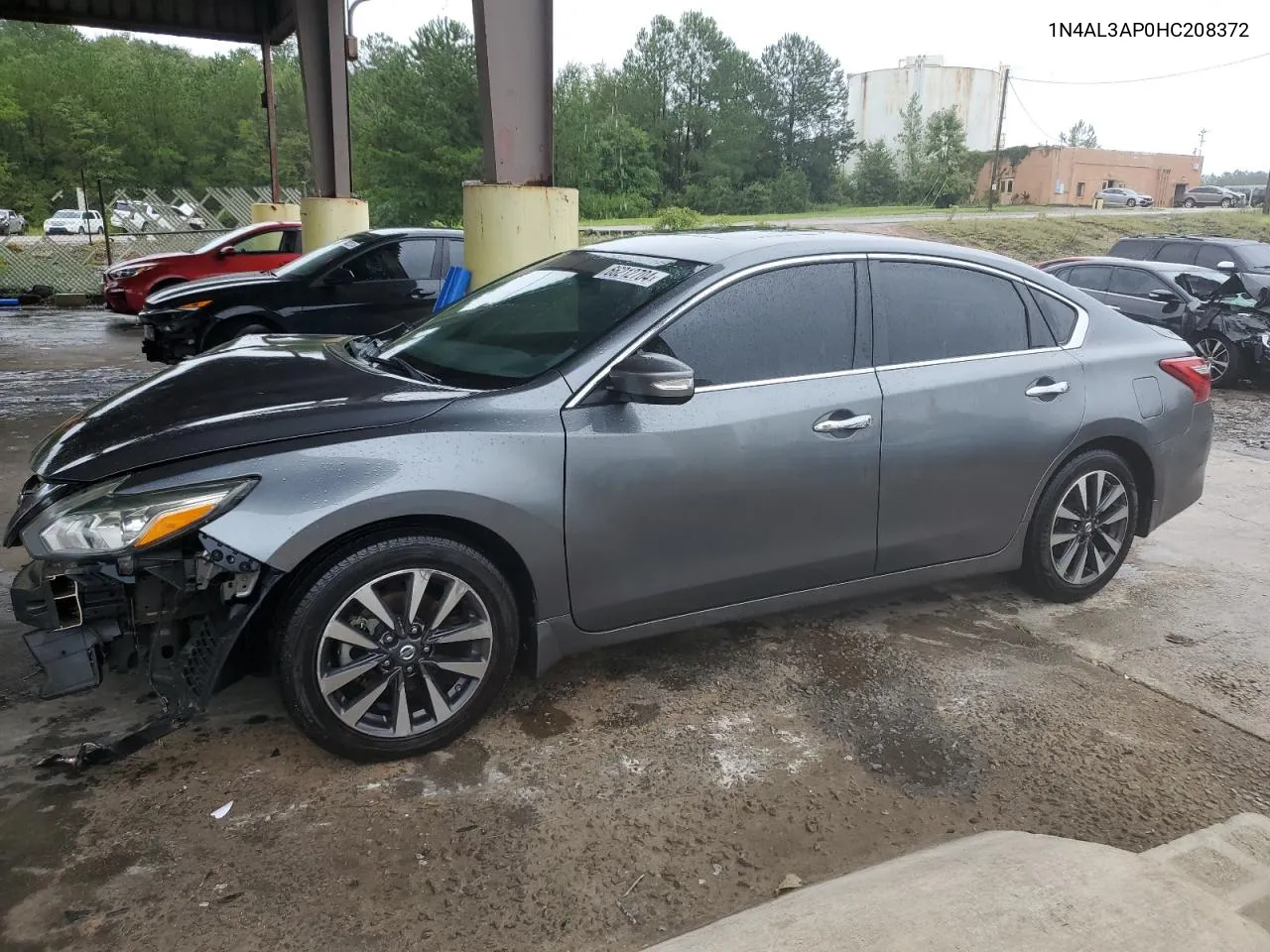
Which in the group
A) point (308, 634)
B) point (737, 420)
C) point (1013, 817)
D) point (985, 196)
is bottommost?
point (1013, 817)

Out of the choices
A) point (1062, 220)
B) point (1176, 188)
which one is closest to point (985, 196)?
point (1176, 188)

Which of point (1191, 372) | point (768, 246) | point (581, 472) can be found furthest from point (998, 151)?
point (581, 472)

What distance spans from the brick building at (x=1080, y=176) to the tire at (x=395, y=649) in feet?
213

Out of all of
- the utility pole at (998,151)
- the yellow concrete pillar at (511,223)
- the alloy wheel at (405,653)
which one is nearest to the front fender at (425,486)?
the alloy wheel at (405,653)

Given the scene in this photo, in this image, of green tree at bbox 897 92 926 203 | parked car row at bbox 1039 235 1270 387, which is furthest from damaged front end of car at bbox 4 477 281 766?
green tree at bbox 897 92 926 203

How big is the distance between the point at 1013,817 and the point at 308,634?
2.11 m

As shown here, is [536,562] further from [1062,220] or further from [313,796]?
[1062,220]

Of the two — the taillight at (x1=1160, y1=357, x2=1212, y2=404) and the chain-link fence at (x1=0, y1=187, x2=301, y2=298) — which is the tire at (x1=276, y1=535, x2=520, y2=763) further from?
the chain-link fence at (x1=0, y1=187, x2=301, y2=298)

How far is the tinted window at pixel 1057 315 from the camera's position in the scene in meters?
4.20

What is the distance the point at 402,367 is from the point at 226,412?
70 centimetres

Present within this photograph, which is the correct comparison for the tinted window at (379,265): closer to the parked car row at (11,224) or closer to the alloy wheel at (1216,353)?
the alloy wheel at (1216,353)

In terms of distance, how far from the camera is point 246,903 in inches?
93.5

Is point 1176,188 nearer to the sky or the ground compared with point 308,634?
nearer to the sky

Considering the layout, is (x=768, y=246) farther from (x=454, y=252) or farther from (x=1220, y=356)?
(x=1220, y=356)
